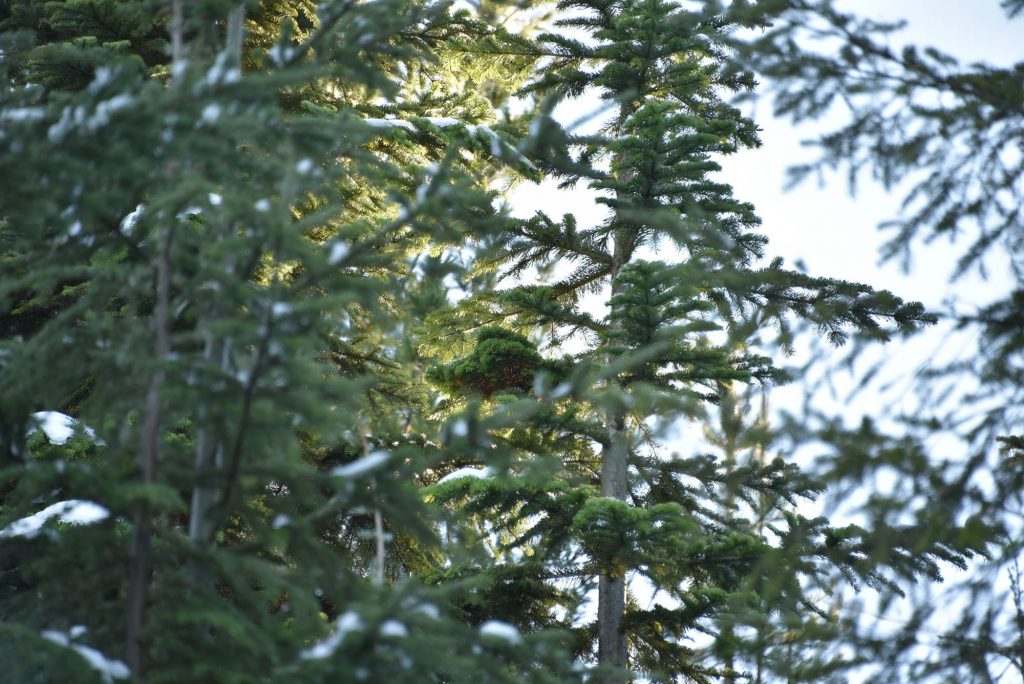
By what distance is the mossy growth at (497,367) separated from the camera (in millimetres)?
8852

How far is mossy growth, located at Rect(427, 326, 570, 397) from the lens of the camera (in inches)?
348

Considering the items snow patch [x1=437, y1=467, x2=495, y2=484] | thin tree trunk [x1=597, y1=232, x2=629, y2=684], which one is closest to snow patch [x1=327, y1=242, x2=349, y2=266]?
snow patch [x1=437, y1=467, x2=495, y2=484]

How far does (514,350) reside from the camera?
29.0 feet

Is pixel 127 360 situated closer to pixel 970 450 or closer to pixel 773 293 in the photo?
pixel 970 450

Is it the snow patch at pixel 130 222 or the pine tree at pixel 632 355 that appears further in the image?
the pine tree at pixel 632 355

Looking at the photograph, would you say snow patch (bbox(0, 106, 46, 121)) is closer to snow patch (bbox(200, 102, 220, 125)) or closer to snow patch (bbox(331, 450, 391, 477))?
snow patch (bbox(200, 102, 220, 125))

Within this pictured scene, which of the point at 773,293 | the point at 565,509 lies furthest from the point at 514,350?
the point at 773,293

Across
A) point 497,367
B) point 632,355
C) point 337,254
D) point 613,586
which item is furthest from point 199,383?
point 613,586

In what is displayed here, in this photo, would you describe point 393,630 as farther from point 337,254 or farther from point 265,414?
point 337,254

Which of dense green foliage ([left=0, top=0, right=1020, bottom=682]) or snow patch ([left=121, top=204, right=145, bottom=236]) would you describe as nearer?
dense green foliage ([left=0, top=0, right=1020, bottom=682])

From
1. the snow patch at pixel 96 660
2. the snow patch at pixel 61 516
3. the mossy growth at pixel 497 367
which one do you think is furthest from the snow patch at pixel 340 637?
the mossy growth at pixel 497 367

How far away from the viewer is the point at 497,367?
9031 mm

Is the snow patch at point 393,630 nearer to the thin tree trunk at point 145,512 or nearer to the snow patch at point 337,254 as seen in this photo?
the thin tree trunk at point 145,512

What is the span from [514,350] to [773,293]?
2478 millimetres
